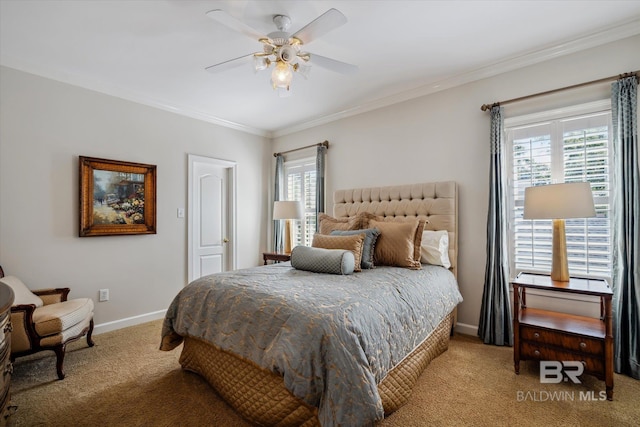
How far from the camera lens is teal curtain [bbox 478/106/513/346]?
2.87 m

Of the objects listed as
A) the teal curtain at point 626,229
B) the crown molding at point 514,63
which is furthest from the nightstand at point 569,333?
the crown molding at point 514,63

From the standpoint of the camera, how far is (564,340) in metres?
2.17

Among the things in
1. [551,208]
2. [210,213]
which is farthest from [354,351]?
[210,213]

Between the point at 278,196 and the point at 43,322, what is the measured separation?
3.30 m

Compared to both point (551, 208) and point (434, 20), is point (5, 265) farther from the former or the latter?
point (551, 208)

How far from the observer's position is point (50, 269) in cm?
306

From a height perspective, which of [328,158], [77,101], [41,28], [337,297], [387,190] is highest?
[41,28]

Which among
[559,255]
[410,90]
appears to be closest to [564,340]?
[559,255]

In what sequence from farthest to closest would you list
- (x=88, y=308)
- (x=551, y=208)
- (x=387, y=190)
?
(x=387, y=190) < (x=88, y=308) < (x=551, y=208)

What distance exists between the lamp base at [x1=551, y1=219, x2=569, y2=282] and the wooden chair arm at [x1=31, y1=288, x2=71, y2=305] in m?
4.36

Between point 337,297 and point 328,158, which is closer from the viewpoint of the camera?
point 337,297

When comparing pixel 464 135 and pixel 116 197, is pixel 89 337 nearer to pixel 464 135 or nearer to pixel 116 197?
pixel 116 197

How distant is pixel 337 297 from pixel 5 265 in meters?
3.21

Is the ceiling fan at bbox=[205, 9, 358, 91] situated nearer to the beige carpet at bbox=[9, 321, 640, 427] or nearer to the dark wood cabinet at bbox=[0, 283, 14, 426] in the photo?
the dark wood cabinet at bbox=[0, 283, 14, 426]
